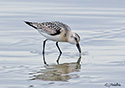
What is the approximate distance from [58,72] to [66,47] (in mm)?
2441

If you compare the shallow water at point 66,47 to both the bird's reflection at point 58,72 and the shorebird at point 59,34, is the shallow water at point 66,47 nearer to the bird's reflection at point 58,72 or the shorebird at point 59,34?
the bird's reflection at point 58,72

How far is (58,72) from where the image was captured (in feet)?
31.8

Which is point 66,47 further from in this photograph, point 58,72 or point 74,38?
point 58,72

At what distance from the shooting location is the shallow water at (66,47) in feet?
29.2

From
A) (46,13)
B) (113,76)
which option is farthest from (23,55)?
(46,13)

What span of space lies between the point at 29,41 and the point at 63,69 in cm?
252

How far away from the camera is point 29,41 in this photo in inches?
486

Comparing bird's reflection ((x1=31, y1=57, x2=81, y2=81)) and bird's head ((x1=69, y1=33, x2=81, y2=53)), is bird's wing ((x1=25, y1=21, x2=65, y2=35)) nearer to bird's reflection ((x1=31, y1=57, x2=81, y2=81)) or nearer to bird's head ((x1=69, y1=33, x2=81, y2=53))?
bird's head ((x1=69, y1=33, x2=81, y2=53))

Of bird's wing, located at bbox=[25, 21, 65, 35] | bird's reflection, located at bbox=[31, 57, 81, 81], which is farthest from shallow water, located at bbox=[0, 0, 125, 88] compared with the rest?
bird's wing, located at bbox=[25, 21, 65, 35]

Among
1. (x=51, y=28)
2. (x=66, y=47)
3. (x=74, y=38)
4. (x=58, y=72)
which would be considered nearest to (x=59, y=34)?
(x=51, y=28)

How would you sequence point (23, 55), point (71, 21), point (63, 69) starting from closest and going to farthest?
point (63, 69) → point (23, 55) → point (71, 21)

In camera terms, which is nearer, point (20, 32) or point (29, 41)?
point (29, 41)

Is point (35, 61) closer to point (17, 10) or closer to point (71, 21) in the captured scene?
point (71, 21)

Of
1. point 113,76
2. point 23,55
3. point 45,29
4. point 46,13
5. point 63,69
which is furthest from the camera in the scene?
point 46,13
